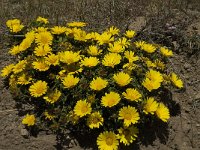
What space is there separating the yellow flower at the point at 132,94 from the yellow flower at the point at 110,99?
0.24ft

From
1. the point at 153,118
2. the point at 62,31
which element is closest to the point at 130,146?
the point at 153,118

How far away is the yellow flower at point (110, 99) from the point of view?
3.39 metres

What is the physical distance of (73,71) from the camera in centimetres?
368

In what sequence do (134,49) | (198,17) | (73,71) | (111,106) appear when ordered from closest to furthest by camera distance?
(111,106), (73,71), (134,49), (198,17)

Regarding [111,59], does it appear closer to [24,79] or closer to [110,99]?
[110,99]

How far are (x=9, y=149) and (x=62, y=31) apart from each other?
1.27 m

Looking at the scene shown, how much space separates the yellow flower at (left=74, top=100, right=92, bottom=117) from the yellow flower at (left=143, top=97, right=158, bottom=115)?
476 millimetres

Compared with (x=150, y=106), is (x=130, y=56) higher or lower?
higher

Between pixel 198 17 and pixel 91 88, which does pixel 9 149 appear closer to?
pixel 91 88

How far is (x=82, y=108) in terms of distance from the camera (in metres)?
3.44

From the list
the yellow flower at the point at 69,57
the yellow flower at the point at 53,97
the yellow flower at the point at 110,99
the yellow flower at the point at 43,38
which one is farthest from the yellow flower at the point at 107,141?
the yellow flower at the point at 43,38

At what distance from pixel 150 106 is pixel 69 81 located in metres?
0.73

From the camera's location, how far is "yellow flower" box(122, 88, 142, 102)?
135 inches

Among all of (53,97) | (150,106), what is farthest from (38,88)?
(150,106)
